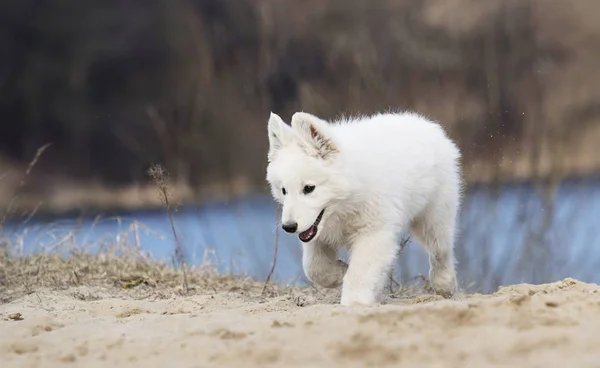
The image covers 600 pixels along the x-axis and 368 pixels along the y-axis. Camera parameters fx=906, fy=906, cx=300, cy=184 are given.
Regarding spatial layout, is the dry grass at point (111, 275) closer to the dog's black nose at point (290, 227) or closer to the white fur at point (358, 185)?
the white fur at point (358, 185)

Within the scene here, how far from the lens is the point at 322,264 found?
5945mm

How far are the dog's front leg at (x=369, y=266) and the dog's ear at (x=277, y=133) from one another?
756mm

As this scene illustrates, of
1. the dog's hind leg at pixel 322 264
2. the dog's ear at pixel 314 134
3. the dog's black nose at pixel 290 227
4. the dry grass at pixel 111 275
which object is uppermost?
the dog's ear at pixel 314 134

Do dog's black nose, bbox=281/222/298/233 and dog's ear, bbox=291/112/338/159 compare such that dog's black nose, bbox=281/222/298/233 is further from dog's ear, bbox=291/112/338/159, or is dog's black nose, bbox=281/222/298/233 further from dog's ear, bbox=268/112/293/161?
dog's ear, bbox=268/112/293/161

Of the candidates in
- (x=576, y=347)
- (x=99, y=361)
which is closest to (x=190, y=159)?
(x=99, y=361)

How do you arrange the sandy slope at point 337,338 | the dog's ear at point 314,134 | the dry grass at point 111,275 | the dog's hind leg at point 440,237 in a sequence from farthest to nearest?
the dry grass at point 111,275 < the dog's hind leg at point 440,237 < the dog's ear at point 314,134 < the sandy slope at point 337,338

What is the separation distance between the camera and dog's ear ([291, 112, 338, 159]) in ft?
17.8

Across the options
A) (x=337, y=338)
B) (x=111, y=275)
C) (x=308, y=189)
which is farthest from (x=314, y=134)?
(x=111, y=275)

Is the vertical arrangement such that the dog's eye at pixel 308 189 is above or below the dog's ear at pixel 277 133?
below

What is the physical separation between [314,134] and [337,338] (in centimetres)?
199

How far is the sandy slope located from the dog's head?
790 mm

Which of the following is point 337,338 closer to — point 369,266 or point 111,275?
point 369,266

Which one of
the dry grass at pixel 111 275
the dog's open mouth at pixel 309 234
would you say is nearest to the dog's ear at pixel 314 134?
the dog's open mouth at pixel 309 234

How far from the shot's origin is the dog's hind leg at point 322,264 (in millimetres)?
5922
